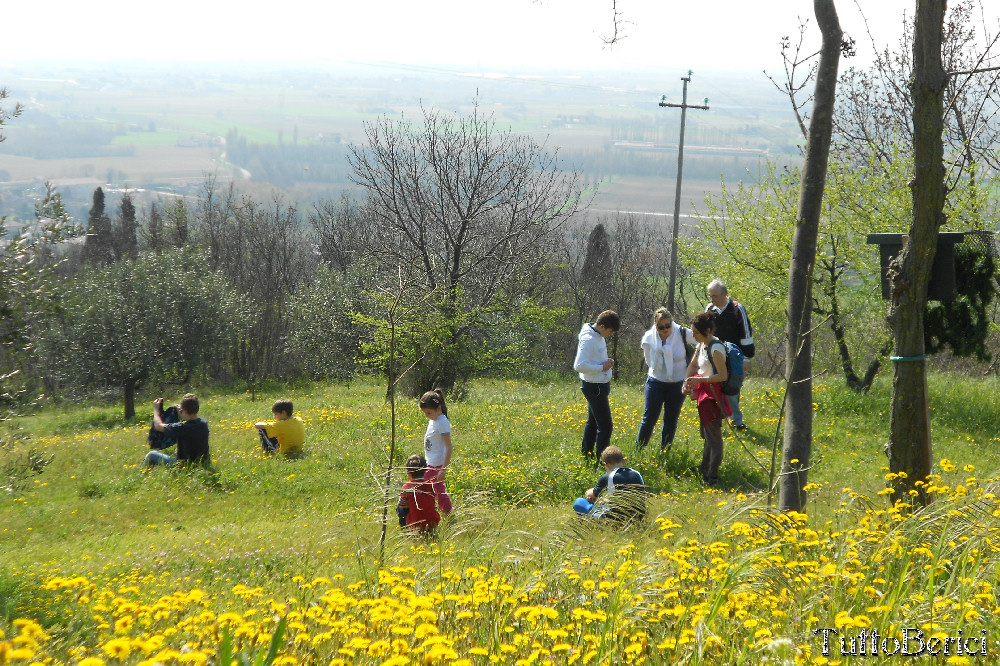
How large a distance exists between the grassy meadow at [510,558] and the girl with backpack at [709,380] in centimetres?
54

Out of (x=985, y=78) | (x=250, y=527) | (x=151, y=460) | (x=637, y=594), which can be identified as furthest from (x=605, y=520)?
(x=985, y=78)

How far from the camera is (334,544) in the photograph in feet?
25.6

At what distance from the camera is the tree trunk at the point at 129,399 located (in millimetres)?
27534

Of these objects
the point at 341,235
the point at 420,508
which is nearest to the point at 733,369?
the point at 420,508

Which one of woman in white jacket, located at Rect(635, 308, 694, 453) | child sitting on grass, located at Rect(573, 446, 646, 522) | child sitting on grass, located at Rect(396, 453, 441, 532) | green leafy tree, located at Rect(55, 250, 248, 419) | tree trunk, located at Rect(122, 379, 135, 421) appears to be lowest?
tree trunk, located at Rect(122, 379, 135, 421)

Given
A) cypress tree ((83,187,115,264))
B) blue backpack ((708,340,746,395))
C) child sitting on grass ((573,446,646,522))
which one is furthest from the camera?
cypress tree ((83,187,115,264))

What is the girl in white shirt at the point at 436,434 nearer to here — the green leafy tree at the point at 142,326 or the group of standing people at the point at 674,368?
the group of standing people at the point at 674,368

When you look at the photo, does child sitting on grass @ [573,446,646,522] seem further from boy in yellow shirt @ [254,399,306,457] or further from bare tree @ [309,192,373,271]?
bare tree @ [309,192,373,271]

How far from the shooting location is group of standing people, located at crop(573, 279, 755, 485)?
29.2 ft

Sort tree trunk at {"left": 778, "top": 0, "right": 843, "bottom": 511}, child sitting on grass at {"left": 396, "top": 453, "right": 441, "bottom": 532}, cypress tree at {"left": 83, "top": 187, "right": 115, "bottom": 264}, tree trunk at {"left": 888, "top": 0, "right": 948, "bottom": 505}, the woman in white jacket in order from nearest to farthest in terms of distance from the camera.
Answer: tree trunk at {"left": 888, "top": 0, "right": 948, "bottom": 505}, tree trunk at {"left": 778, "top": 0, "right": 843, "bottom": 511}, child sitting on grass at {"left": 396, "top": 453, "right": 441, "bottom": 532}, the woman in white jacket, cypress tree at {"left": 83, "top": 187, "right": 115, "bottom": 264}

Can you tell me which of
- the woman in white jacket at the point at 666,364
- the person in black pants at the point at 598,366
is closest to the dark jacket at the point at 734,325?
the woman in white jacket at the point at 666,364

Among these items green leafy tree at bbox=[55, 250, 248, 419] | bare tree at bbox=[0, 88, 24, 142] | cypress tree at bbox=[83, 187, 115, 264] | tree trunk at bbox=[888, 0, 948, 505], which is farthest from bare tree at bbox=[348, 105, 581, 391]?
cypress tree at bbox=[83, 187, 115, 264]

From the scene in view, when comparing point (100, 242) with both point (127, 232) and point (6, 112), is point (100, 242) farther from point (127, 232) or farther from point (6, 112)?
point (6, 112)

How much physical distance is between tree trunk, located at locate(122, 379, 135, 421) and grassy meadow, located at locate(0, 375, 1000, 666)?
1424 cm
